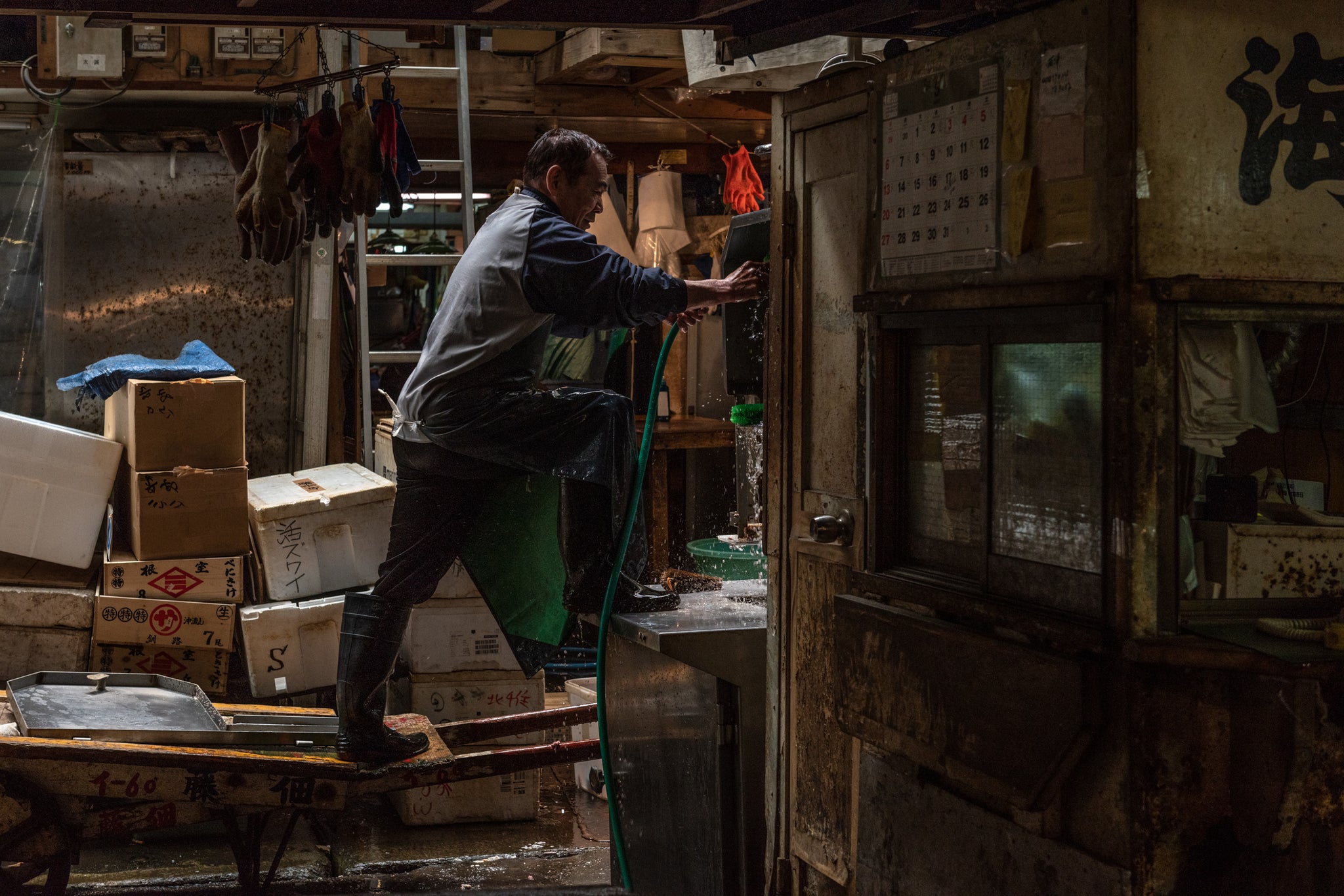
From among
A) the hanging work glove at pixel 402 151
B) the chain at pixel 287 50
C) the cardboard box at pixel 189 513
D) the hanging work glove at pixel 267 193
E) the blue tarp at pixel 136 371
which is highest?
the chain at pixel 287 50

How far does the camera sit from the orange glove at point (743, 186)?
7270 mm

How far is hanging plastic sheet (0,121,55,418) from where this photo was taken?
6551 mm

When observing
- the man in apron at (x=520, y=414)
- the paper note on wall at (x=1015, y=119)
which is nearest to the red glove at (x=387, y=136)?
the man in apron at (x=520, y=414)

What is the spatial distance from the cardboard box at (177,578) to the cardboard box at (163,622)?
0.11ft

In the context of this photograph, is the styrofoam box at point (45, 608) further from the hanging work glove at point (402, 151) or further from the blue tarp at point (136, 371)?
the hanging work glove at point (402, 151)

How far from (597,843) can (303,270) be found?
11.6 feet

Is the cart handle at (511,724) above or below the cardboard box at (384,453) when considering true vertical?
below

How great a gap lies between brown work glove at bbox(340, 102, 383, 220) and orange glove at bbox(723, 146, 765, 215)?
2.55 meters

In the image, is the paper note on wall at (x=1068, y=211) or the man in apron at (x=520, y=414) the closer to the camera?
the paper note on wall at (x=1068, y=211)

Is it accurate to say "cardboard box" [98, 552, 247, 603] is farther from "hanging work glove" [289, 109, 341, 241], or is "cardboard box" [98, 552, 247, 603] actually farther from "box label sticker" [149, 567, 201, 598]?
"hanging work glove" [289, 109, 341, 241]

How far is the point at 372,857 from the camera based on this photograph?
188 inches

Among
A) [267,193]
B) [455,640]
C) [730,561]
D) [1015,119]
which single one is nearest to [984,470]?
[1015,119]

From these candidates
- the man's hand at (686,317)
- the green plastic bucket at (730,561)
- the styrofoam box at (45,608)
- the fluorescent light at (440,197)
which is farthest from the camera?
the fluorescent light at (440,197)

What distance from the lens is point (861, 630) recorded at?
2834 millimetres
